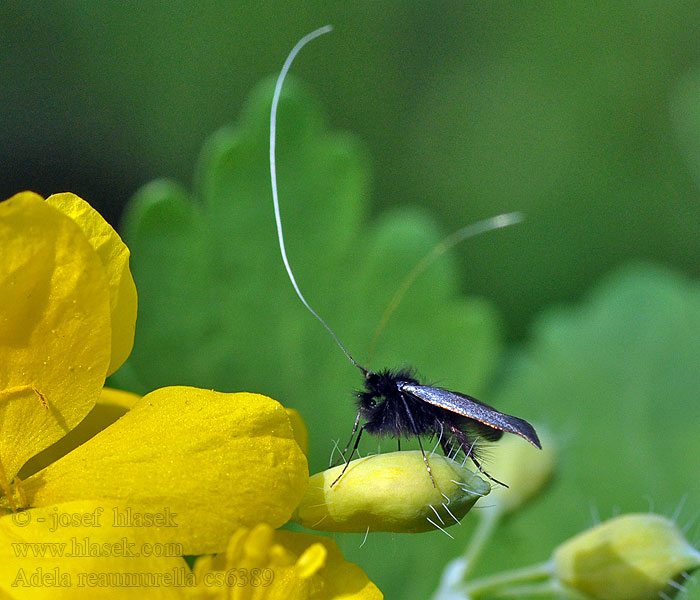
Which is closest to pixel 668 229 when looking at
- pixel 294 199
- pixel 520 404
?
pixel 520 404

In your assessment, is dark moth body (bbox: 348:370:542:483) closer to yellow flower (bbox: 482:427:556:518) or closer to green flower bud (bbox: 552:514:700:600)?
green flower bud (bbox: 552:514:700:600)

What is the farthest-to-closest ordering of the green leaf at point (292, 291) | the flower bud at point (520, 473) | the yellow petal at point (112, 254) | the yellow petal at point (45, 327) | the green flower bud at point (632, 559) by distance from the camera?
the green leaf at point (292, 291)
the flower bud at point (520, 473)
the green flower bud at point (632, 559)
the yellow petal at point (112, 254)
the yellow petal at point (45, 327)

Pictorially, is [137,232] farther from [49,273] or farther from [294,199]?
[49,273]

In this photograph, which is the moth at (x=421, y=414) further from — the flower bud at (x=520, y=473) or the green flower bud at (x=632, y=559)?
the flower bud at (x=520, y=473)

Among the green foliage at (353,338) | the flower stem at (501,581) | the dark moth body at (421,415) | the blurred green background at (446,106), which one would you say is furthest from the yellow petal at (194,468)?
the blurred green background at (446,106)

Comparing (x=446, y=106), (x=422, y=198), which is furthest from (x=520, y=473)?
(x=446, y=106)
